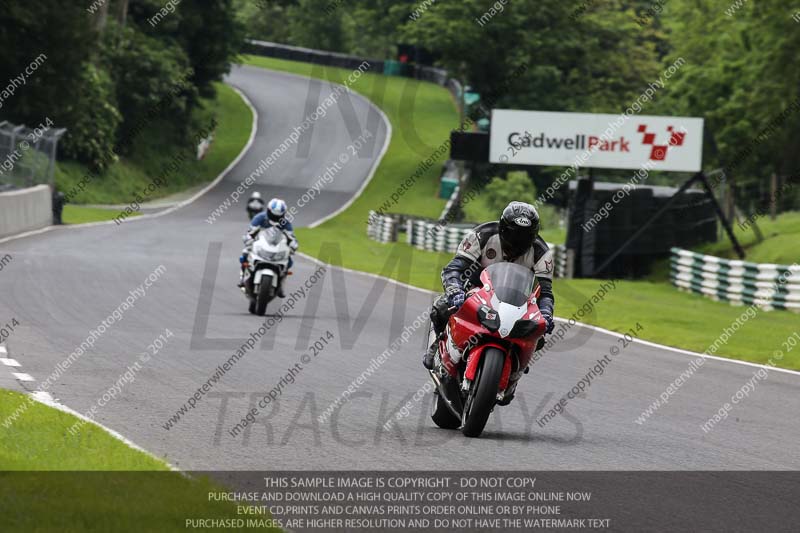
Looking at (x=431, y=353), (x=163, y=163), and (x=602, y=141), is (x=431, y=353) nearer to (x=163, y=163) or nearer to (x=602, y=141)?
(x=602, y=141)

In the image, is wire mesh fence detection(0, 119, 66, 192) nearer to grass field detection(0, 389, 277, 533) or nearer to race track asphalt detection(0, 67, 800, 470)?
race track asphalt detection(0, 67, 800, 470)

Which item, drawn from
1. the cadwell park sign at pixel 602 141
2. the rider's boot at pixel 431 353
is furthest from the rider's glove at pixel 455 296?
the cadwell park sign at pixel 602 141

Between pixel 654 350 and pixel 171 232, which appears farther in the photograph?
pixel 171 232

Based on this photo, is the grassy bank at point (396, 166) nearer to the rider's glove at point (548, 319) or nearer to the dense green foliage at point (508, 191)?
the dense green foliage at point (508, 191)

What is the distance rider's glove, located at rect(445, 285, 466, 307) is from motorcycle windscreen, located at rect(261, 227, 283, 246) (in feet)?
32.8

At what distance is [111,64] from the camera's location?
5662 cm

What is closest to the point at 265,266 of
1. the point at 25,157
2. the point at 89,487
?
the point at 89,487

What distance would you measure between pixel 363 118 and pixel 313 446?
68.0 metres

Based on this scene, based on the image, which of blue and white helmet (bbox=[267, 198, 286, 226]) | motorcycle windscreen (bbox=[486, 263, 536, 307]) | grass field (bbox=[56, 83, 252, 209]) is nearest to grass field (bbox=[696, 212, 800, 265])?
blue and white helmet (bbox=[267, 198, 286, 226])

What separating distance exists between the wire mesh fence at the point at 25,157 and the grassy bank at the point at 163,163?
2.39 metres

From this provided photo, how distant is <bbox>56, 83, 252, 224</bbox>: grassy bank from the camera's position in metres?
49.3

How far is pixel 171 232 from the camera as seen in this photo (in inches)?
1483

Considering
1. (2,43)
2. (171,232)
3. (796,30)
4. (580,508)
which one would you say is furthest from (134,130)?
(580,508)

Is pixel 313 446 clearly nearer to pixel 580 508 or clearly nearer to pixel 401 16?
pixel 580 508
